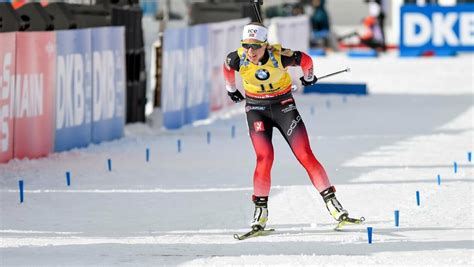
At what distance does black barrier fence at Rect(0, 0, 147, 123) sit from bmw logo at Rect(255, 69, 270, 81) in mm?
6241

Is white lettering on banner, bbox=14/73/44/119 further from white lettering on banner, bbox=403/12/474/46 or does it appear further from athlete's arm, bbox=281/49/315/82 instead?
white lettering on banner, bbox=403/12/474/46

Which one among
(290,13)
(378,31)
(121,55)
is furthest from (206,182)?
(290,13)

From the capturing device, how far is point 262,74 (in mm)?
12180

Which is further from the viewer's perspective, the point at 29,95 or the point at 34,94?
the point at 34,94

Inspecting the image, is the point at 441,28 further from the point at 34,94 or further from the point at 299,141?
the point at 299,141

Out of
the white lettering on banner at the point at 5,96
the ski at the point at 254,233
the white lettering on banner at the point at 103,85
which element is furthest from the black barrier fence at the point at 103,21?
the ski at the point at 254,233

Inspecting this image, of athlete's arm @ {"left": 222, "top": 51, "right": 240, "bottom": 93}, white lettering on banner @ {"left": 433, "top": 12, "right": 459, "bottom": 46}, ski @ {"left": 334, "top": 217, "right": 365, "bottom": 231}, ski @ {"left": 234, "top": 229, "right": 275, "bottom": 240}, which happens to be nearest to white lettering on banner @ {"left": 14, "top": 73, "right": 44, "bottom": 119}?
athlete's arm @ {"left": 222, "top": 51, "right": 240, "bottom": 93}

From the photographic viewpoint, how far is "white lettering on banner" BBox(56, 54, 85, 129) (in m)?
18.3

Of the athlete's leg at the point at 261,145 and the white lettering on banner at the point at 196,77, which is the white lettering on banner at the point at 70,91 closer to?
the white lettering on banner at the point at 196,77

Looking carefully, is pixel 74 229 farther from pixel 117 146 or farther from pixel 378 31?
pixel 378 31

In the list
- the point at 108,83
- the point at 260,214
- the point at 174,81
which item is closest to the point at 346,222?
the point at 260,214

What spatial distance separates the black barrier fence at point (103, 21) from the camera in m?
18.6

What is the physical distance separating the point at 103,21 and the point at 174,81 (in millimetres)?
1733

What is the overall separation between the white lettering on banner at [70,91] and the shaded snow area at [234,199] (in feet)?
1.66
